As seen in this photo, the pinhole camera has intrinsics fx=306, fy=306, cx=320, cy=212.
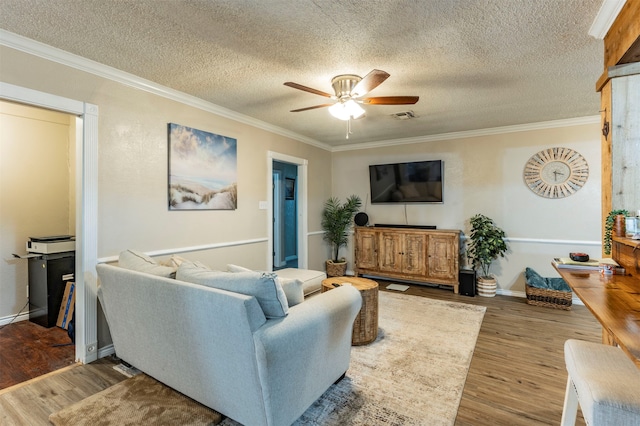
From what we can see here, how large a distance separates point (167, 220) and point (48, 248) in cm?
Result: 127

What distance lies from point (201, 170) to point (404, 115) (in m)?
2.59

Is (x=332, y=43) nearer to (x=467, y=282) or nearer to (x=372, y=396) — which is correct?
(x=372, y=396)

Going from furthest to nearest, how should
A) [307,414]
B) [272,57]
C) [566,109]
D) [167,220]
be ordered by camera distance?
[566,109] < [167,220] < [272,57] < [307,414]

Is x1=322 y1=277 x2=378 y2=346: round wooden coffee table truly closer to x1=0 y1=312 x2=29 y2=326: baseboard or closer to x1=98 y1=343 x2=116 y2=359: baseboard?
x1=98 y1=343 x2=116 y2=359: baseboard

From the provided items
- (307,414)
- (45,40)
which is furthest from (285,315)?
(45,40)

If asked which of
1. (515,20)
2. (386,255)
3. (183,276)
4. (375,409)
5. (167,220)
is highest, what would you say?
(515,20)

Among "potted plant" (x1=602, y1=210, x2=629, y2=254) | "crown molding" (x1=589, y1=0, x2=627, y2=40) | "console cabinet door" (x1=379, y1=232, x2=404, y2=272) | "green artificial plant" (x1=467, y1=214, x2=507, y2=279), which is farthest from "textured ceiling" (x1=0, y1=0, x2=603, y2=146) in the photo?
"console cabinet door" (x1=379, y1=232, x2=404, y2=272)

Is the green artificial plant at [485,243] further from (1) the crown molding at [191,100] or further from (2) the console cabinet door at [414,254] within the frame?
(1) the crown molding at [191,100]

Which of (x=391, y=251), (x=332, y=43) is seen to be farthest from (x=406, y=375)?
(x=391, y=251)

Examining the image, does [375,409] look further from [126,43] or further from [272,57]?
[126,43]

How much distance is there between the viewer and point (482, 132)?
4.68m

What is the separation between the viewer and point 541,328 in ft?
10.7

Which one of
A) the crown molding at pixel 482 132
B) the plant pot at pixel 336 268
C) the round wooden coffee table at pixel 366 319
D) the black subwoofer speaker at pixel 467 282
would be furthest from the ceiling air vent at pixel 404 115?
the plant pot at pixel 336 268

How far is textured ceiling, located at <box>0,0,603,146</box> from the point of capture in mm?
1843
